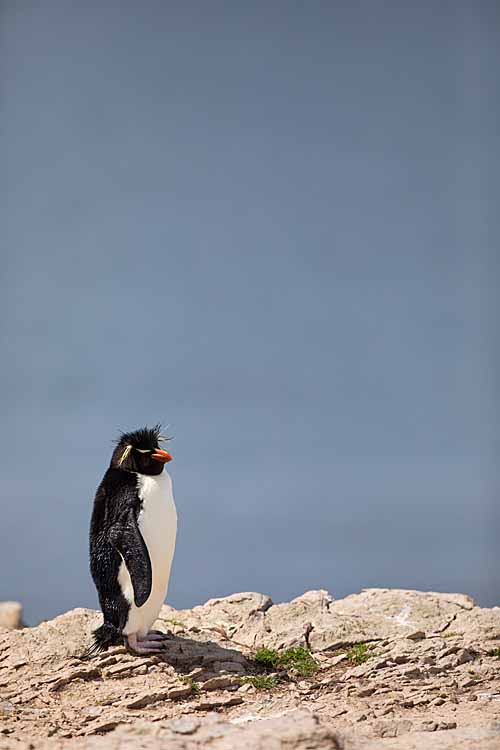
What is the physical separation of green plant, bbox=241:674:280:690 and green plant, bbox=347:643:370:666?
63 centimetres

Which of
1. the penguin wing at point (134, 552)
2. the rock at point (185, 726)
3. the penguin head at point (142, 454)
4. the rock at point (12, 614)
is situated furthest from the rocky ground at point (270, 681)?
the rock at point (12, 614)

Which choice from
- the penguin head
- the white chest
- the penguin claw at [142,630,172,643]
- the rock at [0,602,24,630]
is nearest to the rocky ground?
the penguin claw at [142,630,172,643]

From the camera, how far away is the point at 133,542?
18.3ft

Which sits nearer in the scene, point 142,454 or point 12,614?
point 142,454

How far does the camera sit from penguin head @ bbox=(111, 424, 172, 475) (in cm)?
581

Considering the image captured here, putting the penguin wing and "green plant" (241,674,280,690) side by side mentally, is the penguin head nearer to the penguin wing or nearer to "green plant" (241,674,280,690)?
the penguin wing

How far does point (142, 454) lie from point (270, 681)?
1612 mm

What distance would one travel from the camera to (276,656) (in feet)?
19.4

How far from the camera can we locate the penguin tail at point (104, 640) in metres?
5.68

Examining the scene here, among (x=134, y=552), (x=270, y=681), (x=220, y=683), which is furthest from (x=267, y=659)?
(x=134, y=552)

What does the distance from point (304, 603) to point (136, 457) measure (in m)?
2.06

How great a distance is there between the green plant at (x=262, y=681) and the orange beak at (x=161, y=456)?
4.66 feet

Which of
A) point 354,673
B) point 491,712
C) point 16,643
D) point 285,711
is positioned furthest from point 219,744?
point 16,643

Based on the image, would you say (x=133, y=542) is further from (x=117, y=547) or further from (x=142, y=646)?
(x=142, y=646)
